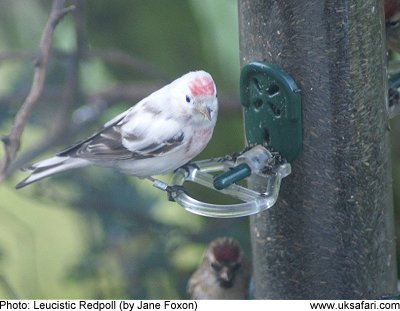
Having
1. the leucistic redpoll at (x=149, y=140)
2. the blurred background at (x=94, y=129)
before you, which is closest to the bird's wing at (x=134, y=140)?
the leucistic redpoll at (x=149, y=140)

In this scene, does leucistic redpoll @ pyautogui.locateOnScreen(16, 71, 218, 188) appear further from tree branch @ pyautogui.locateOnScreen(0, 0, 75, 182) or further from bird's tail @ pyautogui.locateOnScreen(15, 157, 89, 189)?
tree branch @ pyautogui.locateOnScreen(0, 0, 75, 182)

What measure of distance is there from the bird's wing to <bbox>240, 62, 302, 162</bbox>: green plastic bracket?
1.14 feet

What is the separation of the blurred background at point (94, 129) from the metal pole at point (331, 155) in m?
0.91

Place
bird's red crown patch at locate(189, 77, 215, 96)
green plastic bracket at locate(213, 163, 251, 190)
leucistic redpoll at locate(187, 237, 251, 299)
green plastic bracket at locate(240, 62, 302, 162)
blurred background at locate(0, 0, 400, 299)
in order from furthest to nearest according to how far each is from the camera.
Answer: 1. blurred background at locate(0, 0, 400, 299)
2. leucistic redpoll at locate(187, 237, 251, 299)
3. green plastic bracket at locate(240, 62, 302, 162)
4. green plastic bracket at locate(213, 163, 251, 190)
5. bird's red crown patch at locate(189, 77, 215, 96)

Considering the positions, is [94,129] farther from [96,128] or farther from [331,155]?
[331,155]

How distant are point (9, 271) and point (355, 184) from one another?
182 cm

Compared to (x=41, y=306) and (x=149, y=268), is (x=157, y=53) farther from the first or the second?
(x=41, y=306)

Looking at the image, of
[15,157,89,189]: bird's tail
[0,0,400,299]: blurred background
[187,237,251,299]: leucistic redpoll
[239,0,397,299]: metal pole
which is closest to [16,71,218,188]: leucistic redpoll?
[15,157,89,189]: bird's tail

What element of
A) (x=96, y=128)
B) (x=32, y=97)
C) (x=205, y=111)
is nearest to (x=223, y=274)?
(x=96, y=128)

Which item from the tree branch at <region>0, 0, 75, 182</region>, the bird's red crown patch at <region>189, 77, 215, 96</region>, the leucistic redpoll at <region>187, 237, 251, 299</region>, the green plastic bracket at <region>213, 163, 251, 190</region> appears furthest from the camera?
the leucistic redpoll at <region>187, 237, 251, 299</region>

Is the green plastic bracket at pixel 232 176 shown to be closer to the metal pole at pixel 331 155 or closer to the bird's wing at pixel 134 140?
the bird's wing at pixel 134 140

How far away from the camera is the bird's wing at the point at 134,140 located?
261 centimetres

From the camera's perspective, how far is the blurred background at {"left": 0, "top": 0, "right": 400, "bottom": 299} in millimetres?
3895

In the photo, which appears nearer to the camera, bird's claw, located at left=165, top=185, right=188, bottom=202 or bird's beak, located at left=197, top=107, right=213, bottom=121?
bird's beak, located at left=197, top=107, right=213, bottom=121
